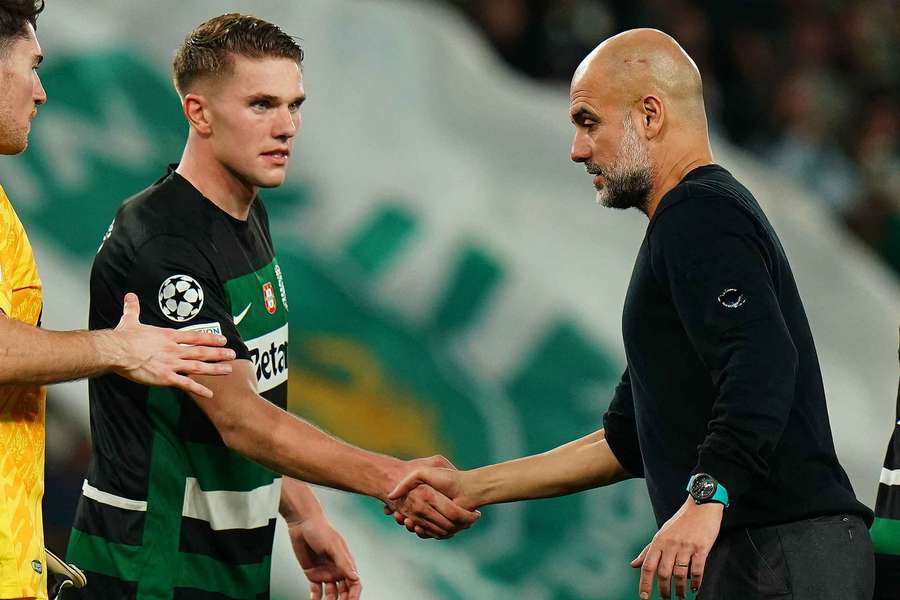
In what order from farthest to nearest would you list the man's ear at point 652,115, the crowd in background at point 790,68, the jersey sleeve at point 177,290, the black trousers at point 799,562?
1. the crowd in background at point 790,68
2. the jersey sleeve at point 177,290
3. the man's ear at point 652,115
4. the black trousers at point 799,562

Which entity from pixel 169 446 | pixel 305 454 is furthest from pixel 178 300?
pixel 305 454

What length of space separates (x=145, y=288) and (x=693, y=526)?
50.9 inches

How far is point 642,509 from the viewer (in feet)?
18.6

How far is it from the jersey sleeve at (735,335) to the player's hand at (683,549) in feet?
0.21

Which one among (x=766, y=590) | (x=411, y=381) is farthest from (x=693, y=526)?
(x=411, y=381)

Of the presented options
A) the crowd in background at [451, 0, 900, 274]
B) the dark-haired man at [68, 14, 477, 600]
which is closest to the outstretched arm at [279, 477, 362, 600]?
the dark-haired man at [68, 14, 477, 600]

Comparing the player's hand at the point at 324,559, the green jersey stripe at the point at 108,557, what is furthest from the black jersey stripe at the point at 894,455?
the green jersey stripe at the point at 108,557

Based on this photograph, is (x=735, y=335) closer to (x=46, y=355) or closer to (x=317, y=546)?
(x=46, y=355)

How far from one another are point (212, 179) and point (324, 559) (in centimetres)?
102

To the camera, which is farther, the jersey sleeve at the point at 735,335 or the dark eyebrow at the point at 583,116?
the dark eyebrow at the point at 583,116

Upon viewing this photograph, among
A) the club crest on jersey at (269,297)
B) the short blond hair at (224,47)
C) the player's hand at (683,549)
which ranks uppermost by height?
the short blond hair at (224,47)

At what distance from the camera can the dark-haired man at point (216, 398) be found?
2.90 metres

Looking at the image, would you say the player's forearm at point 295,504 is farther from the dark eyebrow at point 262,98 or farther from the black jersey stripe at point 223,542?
the dark eyebrow at point 262,98

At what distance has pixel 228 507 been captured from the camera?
9.78ft
